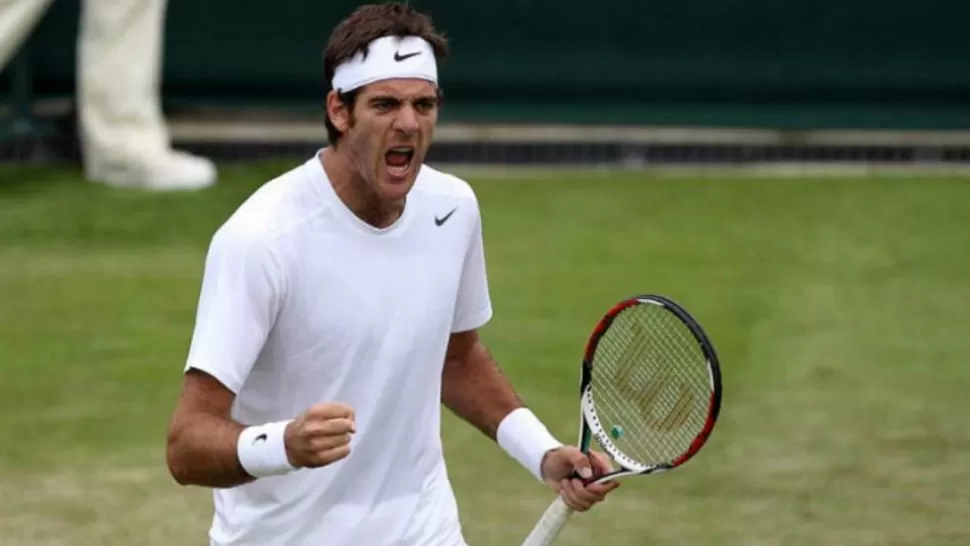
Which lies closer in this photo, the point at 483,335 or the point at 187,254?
the point at 483,335

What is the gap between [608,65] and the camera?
38.9ft

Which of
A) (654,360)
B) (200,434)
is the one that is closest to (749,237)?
(654,360)

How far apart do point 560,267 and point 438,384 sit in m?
5.27

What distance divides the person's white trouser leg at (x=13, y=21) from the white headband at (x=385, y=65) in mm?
7136

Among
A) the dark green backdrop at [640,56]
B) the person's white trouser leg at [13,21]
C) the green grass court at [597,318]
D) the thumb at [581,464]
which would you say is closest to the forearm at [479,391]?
the thumb at [581,464]

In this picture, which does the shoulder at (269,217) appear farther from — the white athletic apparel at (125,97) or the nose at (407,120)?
the white athletic apparel at (125,97)

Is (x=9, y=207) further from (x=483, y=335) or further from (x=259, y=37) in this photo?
(x=483, y=335)

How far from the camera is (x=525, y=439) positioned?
3662 mm

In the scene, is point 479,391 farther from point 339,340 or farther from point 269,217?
point 269,217

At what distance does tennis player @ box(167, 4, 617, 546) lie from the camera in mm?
3238

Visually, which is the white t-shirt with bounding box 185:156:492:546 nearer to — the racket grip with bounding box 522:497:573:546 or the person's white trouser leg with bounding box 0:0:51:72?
the racket grip with bounding box 522:497:573:546

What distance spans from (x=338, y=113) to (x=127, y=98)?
7.44 metres

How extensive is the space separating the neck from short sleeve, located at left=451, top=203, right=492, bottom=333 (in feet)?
0.84

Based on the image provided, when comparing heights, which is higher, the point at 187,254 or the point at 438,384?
the point at 438,384
